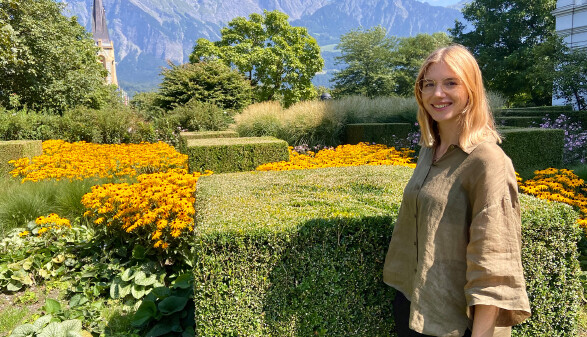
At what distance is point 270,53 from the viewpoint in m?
34.7

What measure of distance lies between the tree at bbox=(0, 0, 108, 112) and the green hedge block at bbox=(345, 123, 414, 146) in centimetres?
1421

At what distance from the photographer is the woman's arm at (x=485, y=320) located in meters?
1.24

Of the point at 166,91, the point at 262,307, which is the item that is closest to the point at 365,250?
the point at 262,307

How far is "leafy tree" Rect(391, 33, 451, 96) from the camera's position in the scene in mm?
35969

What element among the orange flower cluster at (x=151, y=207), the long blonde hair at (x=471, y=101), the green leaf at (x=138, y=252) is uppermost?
the long blonde hair at (x=471, y=101)

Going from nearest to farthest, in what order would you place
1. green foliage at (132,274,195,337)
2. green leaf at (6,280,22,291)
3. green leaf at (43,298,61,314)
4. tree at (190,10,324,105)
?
green foliage at (132,274,195,337) < green leaf at (43,298,61,314) < green leaf at (6,280,22,291) < tree at (190,10,324,105)

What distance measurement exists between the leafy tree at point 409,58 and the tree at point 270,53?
775cm

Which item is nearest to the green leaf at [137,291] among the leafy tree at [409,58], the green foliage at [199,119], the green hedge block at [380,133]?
the green hedge block at [380,133]

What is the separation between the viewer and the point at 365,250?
203 centimetres

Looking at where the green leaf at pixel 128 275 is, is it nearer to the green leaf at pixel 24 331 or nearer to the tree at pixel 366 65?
the green leaf at pixel 24 331

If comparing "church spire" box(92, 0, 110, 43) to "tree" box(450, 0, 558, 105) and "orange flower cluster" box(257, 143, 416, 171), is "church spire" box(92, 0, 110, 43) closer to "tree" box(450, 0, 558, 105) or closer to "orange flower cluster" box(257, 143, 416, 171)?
"tree" box(450, 0, 558, 105)

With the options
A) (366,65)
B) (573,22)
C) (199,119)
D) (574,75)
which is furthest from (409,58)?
(199,119)

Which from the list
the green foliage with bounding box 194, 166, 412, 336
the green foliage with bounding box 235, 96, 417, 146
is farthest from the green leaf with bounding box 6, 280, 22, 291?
the green foliage with bounding box 235, 96, 417, 146

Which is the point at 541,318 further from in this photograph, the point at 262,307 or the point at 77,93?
the point at 77,93
